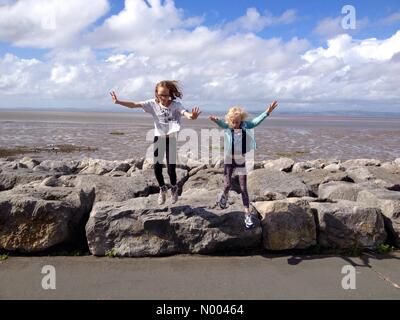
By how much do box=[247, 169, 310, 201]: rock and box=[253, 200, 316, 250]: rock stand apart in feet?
6.04

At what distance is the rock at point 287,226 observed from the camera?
6559 mm

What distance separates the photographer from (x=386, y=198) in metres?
7.29

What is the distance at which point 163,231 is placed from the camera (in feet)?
21.3

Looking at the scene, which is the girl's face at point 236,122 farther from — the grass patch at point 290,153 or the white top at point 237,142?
the grass patch at point 290,153

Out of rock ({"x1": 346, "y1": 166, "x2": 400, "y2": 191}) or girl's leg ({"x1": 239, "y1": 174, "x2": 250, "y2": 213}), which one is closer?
girl's leg ({"x1": 239, "y1": 174, "x2": 250, "y2": 213})

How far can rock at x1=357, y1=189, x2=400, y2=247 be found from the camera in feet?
22.6

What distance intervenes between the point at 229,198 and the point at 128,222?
6.06ft

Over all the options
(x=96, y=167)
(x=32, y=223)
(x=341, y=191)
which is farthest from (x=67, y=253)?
(x=96, y=167)

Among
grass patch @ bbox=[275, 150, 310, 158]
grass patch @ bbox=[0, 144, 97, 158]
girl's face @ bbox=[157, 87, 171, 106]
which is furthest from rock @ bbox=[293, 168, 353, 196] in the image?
grass patch @ bbox=[0, 144, 97, 158]

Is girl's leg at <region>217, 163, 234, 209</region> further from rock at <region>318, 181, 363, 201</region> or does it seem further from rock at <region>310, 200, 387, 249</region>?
rock at <region>318, 181, 363, 201</region>

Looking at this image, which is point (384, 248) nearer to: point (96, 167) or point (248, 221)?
point (248, 221)

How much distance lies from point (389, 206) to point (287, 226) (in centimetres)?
187
